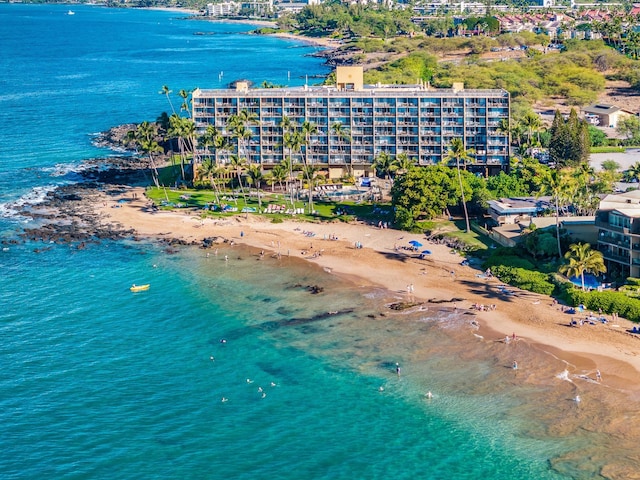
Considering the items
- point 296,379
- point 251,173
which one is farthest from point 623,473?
point 251,173

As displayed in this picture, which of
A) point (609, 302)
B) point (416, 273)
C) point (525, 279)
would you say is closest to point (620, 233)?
point (609, 302)

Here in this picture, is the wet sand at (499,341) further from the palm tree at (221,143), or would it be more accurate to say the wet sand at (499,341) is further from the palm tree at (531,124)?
the palm tree at (531,124)

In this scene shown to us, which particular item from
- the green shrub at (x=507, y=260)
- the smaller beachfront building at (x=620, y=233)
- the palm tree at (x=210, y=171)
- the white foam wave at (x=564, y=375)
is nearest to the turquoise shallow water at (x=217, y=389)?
the white foam wave at (x=564, y=375)

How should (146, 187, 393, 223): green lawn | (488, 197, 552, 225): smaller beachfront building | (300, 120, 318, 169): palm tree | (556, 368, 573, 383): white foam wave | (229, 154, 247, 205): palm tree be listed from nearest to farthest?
(556, 368, 573, 383): white foam wave, (488, 197, 552, 225): smaller beachfront building, (146, 187, 393, 223): green lawn, (229, 154, 247, 205): palm tree, (300, 120, 318, 169): palm tree

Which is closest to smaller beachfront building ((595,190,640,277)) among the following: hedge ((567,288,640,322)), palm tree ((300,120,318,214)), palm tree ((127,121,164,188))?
hedge ((567,288,640,322))

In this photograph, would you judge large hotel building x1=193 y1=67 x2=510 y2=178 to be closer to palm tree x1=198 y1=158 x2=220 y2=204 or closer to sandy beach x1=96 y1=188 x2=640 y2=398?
palm tree x1=198 y1=158 x2=220 y2=204

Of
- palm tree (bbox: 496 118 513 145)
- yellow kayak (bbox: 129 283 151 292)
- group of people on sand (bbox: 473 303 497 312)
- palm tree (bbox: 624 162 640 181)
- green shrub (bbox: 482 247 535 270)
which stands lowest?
yellow kayak (bbox: 129 283 151 292)
